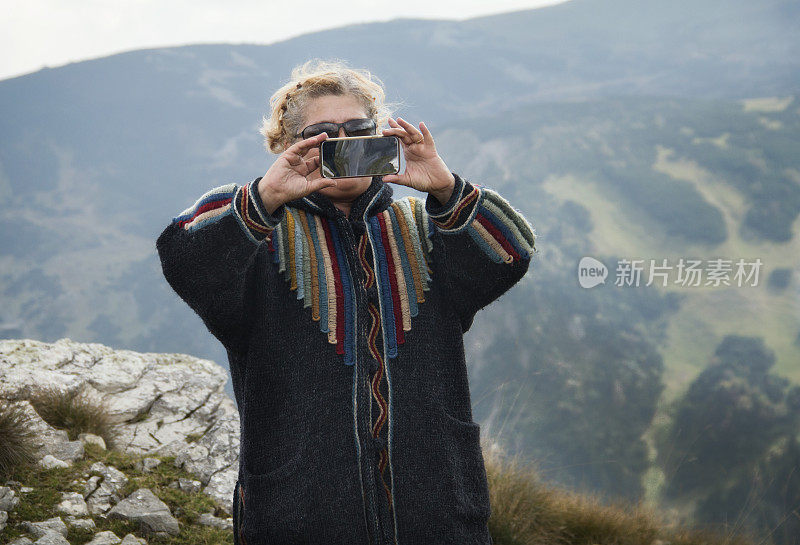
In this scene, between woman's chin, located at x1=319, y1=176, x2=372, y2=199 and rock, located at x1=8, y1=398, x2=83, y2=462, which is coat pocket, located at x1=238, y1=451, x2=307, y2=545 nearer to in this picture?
woman's chin, located at x1=319, y1=176, x2=372, y2=199

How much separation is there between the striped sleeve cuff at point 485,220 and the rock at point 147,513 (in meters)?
2.26

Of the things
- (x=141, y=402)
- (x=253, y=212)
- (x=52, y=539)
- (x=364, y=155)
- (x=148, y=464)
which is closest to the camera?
(x=253, y=212)

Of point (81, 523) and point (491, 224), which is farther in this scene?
point (81, 523)

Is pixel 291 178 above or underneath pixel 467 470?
above

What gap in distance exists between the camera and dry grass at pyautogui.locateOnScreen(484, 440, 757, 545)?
3465 mm

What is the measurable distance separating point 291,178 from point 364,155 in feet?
0.67

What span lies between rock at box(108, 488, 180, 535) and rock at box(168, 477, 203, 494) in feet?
1.03

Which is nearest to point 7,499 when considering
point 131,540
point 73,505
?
point 73,505

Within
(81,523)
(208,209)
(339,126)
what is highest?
(339,126)

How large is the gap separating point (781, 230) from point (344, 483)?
33579 millimetres

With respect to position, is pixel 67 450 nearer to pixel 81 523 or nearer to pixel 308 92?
pixel 81 523

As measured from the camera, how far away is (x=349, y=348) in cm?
160

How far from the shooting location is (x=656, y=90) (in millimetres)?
52656

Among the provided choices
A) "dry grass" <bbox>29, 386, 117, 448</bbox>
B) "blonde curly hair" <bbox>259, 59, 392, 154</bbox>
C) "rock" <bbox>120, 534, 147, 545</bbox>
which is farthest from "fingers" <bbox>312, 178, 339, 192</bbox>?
"dry grass" <bbox>29, 386, 117, 448</bbox>
